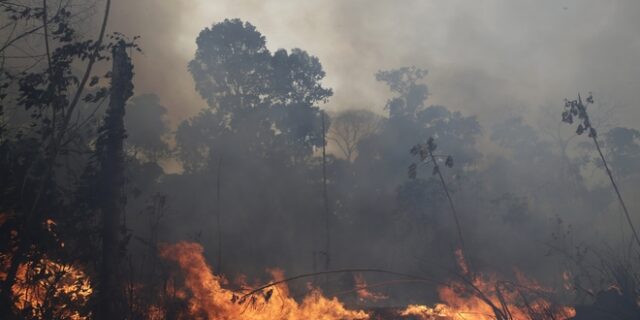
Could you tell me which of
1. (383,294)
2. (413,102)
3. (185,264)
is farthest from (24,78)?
(413,102)

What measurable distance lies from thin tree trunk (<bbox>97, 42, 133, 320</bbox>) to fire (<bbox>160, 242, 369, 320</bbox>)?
11.5ft

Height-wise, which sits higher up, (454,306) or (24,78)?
(24,78)

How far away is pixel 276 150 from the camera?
39.7 meters

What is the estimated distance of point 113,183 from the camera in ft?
41.8

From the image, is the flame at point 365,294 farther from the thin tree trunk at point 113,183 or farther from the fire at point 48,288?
the thin tree trunk at point 113,183

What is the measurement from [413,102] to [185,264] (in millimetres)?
31749

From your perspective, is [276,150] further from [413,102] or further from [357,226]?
[413,102]

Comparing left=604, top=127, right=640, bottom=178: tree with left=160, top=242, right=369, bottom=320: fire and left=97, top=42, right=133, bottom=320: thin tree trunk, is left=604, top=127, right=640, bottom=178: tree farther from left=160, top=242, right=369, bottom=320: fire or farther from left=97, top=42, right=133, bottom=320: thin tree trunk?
left=97, top=42, right=133, bottom=320: thin tree trunk

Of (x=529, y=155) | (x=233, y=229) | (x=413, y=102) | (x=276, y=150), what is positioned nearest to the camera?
(x=233, y=229)

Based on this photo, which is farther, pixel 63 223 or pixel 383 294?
pixel 383 294

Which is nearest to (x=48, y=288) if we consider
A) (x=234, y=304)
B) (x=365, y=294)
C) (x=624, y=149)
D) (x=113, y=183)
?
(x=113, y=183)

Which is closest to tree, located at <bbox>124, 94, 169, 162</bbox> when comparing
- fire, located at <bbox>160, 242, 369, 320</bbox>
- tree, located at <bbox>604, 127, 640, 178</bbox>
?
fire, located at <bbox>160, 242, 369, 320</bbox>

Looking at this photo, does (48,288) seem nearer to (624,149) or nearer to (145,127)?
(145,127)

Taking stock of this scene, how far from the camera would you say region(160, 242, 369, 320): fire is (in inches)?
612
